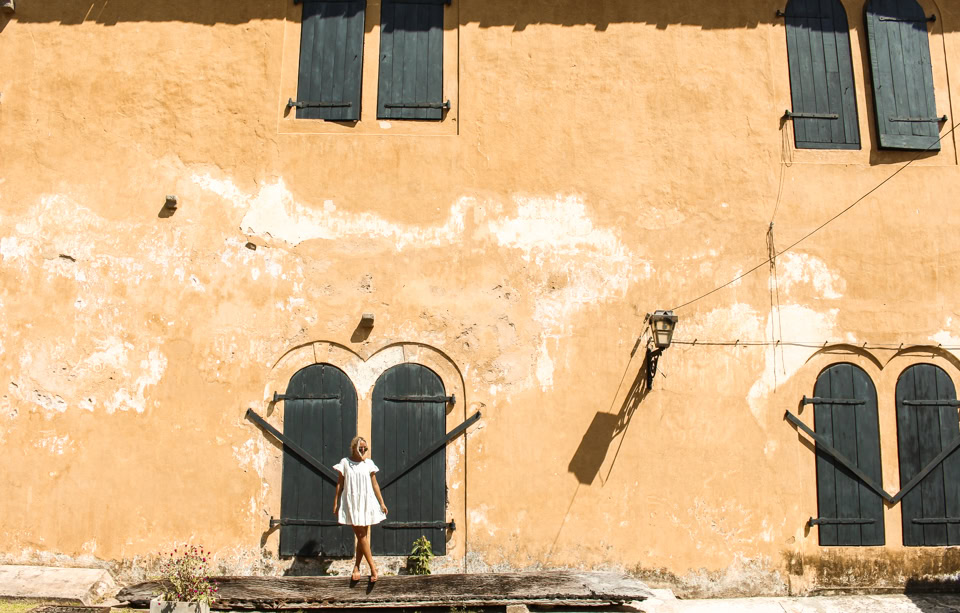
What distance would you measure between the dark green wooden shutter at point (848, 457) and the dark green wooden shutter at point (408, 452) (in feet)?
12.1

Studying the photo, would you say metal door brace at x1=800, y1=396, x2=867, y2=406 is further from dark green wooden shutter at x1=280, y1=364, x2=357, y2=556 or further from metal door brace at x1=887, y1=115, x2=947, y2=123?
dark green wooden shutter at x1=280, y1=364, x2=357, y2=556

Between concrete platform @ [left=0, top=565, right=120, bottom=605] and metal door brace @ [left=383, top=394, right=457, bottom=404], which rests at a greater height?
metal door brace @ [left=383, top=394, right=457, bottom=404]

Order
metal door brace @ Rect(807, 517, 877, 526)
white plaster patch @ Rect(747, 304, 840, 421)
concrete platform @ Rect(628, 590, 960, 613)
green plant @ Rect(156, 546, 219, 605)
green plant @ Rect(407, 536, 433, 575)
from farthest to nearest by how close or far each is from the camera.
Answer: white plaster patch @ Rect(747, 304, 840, 421), metal door brace @ Rect(807, 517, 877, 526), green plant @ Rect(407, 536, 433, 575), concrete platform @ Rect(628, 590, 960, 613), green plant @ Rect(156, 546, 219, 605)

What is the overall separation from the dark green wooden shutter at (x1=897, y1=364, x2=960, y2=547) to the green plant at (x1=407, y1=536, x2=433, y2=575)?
181 inches

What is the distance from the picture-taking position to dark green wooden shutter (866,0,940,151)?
8.95 meters

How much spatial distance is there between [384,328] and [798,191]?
4441mm

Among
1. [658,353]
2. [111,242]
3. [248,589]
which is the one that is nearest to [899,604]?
[658,353]

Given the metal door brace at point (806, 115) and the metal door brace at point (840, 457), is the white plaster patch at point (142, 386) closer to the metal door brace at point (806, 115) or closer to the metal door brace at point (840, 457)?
the metal door brace at point (840, 457)

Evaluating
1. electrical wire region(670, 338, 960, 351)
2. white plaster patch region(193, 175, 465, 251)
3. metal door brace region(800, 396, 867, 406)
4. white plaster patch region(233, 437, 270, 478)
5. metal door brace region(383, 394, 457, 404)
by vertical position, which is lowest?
white plaster patch region(233, 437, 270, 478)

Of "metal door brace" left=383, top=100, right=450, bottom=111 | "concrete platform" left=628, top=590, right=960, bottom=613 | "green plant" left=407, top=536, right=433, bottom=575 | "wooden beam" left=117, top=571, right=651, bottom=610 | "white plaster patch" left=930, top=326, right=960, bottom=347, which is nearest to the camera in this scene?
"wooden beam" left=117, top=571, right=651, bottom=610

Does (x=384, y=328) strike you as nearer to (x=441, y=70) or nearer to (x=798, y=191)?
(x=441, y=70)

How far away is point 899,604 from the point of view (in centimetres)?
800

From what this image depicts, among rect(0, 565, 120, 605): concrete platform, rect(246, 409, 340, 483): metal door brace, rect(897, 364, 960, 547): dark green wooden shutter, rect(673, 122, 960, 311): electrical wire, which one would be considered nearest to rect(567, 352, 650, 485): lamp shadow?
rect(673, 122, 960, 311): electrical wire

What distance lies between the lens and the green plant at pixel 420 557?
8.02m
